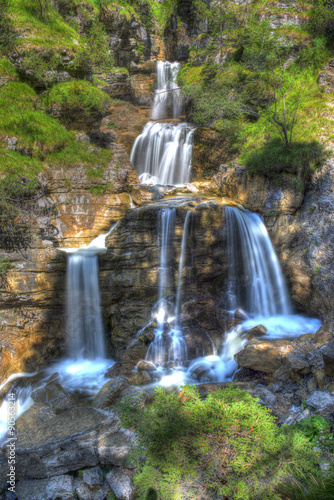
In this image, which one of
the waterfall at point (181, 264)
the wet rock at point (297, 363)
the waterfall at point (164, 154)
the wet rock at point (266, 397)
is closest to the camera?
the wet rock at point (266, 397)

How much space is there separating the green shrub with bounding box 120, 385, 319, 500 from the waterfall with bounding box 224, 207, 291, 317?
259 inches

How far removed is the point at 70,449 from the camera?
4449 mm

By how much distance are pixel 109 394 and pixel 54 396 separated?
5.89ft

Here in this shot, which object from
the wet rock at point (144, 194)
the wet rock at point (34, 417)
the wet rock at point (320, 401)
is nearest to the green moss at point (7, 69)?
the wet rock at point (144, 194)

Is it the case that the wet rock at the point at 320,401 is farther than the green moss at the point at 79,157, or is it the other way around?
the green moss at the point at 79,157

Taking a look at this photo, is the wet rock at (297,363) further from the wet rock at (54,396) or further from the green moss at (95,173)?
the green moss at (95,173)

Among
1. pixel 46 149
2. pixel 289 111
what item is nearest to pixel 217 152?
pixel 289 111

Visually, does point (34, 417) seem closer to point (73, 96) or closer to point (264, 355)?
point (264, 355)

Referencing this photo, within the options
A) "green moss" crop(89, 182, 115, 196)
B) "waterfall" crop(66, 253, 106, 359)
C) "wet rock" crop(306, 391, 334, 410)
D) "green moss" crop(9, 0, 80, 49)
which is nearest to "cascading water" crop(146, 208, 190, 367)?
"waterfall" crop(66, 253, 106, 359)

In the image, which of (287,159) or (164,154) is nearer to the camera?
(287,159)

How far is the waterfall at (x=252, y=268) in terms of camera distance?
927 cm

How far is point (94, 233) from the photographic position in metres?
10.2

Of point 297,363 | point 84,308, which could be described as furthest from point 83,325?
point 297,363

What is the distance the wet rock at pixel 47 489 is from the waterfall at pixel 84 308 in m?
4.55
